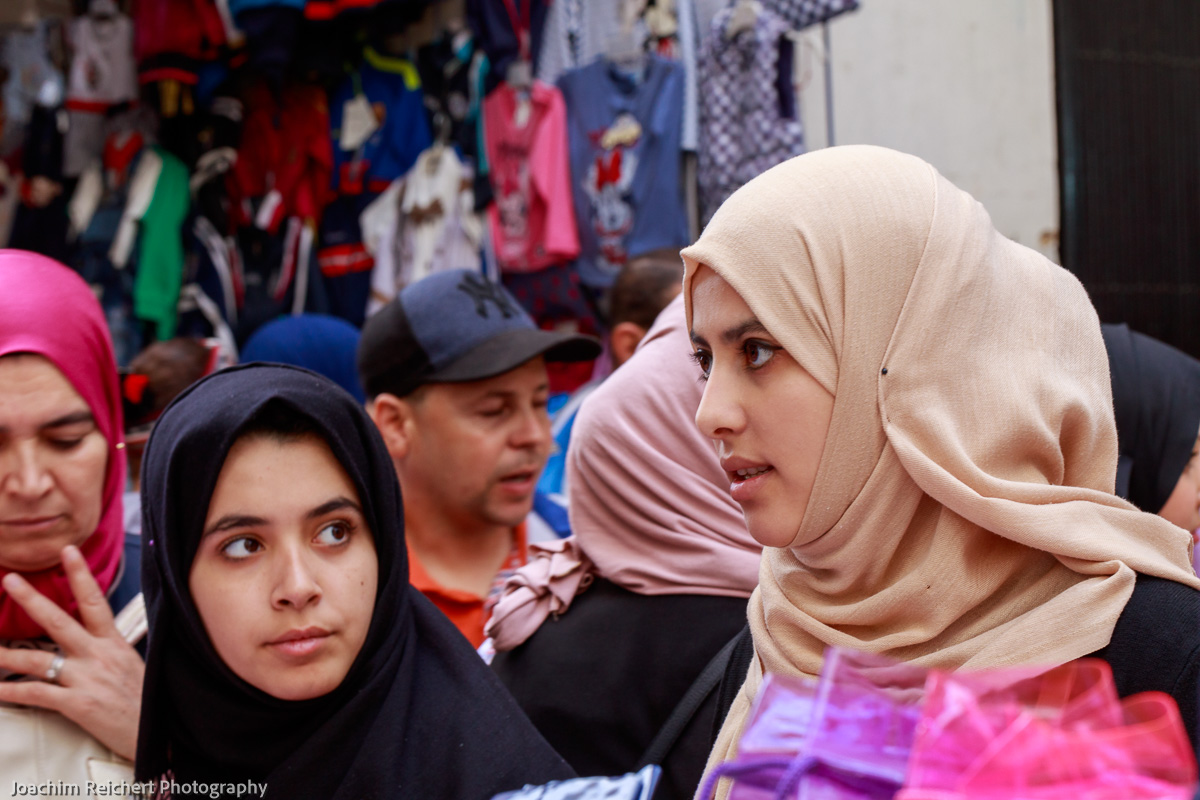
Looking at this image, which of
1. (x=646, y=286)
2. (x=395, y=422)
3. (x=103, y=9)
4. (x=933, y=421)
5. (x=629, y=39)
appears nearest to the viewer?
(x=933, y=421)

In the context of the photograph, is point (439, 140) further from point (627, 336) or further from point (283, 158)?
point (627, 336)

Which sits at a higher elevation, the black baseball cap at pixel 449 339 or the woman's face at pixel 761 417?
the woman's face at pixel 761 417

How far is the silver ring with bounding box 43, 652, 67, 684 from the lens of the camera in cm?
179

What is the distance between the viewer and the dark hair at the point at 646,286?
320 cm

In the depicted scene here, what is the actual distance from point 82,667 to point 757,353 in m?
1.37

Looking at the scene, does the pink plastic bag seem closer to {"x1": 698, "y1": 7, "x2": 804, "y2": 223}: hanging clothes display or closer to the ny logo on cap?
the ny logo on cap

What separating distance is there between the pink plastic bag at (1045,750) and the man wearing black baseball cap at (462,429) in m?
1.84

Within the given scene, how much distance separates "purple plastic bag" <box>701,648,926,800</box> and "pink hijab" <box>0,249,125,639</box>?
5.15 feet

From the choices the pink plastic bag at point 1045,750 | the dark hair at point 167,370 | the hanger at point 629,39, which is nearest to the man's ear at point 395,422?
the dark hair at point 167,370

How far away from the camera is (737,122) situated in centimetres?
438

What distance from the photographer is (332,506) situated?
1590 millimetres

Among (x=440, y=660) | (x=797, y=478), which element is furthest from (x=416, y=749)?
(x=797, y=478)

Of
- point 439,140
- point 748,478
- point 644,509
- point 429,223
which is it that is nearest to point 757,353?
point 748,478

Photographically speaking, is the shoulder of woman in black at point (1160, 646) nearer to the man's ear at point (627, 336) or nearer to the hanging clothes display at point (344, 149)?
the man's ear at point (627, 336)
